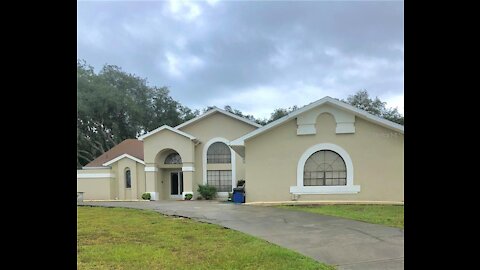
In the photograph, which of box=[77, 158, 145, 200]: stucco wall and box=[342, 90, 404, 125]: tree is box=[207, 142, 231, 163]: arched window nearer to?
box=[77, 158, 145, 200]: stucco wall

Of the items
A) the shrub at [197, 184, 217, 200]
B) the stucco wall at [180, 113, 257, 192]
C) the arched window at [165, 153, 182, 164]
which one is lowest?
the shrub at [197, 184, 217, 200]

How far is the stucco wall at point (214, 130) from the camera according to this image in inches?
1013

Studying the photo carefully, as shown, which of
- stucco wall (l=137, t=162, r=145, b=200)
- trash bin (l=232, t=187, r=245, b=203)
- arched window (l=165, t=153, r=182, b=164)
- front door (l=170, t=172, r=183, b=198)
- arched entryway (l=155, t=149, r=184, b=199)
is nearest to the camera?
trash bin (l=232, t=187, r=245, b=203)

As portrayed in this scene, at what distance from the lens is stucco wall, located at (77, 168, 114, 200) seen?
26047mm

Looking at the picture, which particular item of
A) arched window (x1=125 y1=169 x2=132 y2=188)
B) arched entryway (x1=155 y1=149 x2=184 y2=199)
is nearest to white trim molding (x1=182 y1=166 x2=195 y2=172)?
arched entryway (x1=155 y1=149 x2=184 y2=199)

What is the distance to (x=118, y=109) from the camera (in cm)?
4247

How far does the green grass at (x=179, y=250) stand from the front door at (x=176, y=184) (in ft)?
54.5

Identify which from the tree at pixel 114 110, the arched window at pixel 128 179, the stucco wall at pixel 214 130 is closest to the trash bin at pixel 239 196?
the stucco wall at pixel 214 130

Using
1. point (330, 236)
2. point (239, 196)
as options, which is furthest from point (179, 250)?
point (239, 196)

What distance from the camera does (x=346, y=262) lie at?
5.95 metres

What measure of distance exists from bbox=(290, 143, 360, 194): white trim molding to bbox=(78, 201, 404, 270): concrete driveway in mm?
4912

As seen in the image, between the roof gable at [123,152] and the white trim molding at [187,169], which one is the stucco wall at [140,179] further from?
the white trim molding at [187,169]
